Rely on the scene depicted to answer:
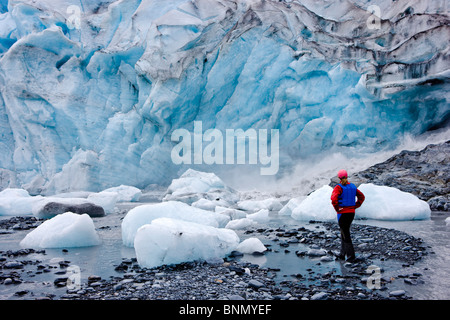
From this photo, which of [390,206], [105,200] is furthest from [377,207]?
[105,200]

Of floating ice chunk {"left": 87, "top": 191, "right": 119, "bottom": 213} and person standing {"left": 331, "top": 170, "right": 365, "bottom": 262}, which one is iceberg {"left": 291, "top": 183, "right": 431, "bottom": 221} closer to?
person standing {"left": 331, "top": 170, "right": 365, "bottom": 262}

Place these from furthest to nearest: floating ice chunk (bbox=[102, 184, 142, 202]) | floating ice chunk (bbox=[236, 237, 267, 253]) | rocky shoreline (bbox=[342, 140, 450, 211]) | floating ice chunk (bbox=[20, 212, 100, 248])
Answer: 1. floating ice chunk (bbox=[102, 184, 142, 202])
2. rocky shoreline (bbox=[342, 140, 450, 211])
3. floating ice chunk (bbox=[20, 212, 100, 248])
4. floating ice chunk (bbox=[236, 237, 267, 253])

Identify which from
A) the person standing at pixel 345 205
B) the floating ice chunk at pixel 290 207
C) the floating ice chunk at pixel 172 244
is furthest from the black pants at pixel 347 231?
the floating ice chunk at pixel 290 207

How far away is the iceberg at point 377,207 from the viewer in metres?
7.26

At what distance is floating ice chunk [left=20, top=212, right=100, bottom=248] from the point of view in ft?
16.6

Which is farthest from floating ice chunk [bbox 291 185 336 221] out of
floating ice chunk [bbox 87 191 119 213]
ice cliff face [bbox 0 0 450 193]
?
ice cliff face [bbox 0 0 450 193]

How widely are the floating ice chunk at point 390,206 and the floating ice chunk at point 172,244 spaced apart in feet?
16.0

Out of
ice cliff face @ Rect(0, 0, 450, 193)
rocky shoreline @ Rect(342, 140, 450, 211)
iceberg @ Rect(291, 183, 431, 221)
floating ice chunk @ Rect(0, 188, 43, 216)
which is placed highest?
ice cliff face @ Rect(0, 0, 450, 193)

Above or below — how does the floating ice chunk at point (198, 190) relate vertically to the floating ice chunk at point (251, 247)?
above

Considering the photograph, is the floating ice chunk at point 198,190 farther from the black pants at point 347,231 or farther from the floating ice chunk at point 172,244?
the black pants at point 347,231

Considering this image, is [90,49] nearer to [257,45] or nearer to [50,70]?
[50,70]

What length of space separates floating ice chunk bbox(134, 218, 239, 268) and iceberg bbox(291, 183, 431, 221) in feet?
14.1

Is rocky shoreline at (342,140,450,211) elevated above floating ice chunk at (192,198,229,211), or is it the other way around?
rocky shoreline at (342,140,450,211)

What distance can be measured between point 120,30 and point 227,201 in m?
11.2
